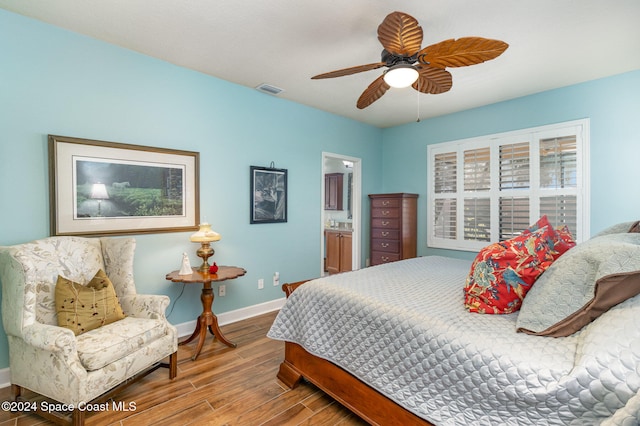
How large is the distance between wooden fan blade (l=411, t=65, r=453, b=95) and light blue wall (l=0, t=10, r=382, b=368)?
1888 millimetres

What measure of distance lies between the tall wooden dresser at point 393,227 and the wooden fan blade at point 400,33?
2.58m

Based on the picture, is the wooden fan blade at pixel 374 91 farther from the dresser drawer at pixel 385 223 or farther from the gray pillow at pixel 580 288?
the dresser drawer at pixel 385 223

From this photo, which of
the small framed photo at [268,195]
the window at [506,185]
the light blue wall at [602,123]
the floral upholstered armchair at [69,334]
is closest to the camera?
the floral upholstered armchair at [69,334]

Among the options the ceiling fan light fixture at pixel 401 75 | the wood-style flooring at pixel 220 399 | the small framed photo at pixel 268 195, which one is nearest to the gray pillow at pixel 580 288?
the wood-style flooring at pixel 220 399

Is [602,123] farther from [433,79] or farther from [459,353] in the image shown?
[459,353]

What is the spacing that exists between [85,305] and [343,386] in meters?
1.72

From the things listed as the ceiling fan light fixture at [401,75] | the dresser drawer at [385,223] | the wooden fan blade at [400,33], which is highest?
the wooden fan blade at [400,33]

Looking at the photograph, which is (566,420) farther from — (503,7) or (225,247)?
(225,247)

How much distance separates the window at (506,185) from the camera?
3277 millimetres

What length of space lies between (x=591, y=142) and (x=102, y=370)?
471cm

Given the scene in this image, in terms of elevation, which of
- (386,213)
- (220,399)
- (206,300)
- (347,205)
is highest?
(347,205)

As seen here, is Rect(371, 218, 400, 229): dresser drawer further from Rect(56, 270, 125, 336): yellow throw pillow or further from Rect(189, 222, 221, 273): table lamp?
Rect(56, 270, 125, 336): yellow throw pillow

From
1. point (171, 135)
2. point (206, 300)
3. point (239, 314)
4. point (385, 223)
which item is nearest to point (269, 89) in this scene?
point (171, 135)

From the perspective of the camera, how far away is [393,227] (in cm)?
436
